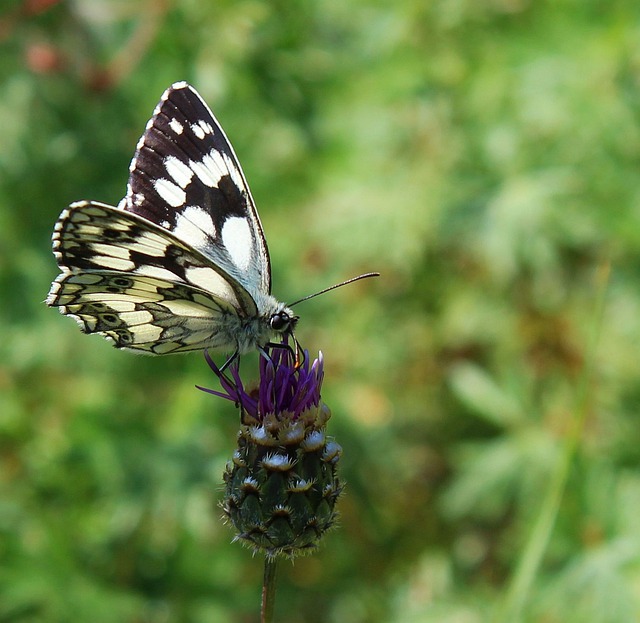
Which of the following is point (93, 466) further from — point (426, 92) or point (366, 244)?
point (426, 92)

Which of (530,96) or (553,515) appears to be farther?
(530,96)

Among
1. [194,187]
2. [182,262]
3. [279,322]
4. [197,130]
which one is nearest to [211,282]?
[182,262]

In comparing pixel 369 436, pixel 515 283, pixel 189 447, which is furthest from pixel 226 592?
pixel 515 283

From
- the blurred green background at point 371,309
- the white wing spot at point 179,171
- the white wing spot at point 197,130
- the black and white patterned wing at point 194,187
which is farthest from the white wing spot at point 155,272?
the blurred green background at point 371,309

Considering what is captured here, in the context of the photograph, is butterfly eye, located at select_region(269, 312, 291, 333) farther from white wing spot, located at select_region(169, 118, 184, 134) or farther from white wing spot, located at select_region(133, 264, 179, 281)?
white wing spot, located at select_region(169, 118, 184, 134)

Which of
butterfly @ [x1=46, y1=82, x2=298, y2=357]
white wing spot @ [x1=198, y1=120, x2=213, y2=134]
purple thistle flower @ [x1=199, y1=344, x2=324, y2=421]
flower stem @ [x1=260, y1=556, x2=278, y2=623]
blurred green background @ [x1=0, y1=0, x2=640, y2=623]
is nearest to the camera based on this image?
flower stem @ [x1=260, y1=556, x2=278, y2=623]

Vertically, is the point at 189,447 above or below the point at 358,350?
below

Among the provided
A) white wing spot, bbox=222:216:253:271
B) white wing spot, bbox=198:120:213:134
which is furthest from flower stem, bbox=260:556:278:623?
white wing spot, bbox=198:120:213:134
